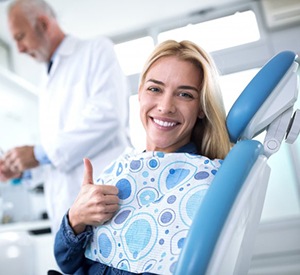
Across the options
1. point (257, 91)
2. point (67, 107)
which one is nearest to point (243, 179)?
point (257, 91)

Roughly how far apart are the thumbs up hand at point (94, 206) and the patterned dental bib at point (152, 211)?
3 centimetres

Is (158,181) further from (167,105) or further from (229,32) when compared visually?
(229,32)

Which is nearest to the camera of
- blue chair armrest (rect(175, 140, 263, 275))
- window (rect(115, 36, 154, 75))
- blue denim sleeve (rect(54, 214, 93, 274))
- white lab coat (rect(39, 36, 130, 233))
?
blue chair armrest (rect(175, 140, 263, 275))

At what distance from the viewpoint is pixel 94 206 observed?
0.80m

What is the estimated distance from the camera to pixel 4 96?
3357mm

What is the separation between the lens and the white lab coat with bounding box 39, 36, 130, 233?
1.41 m

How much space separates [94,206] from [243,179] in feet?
1.26

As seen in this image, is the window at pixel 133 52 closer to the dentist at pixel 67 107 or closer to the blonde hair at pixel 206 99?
the dentist at pixel 67 107

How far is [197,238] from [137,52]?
2.38 meters

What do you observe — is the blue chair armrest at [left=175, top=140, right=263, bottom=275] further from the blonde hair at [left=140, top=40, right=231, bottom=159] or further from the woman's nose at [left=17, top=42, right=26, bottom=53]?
the woman's nose at [left=17, top=42, right=26, bottom=53]

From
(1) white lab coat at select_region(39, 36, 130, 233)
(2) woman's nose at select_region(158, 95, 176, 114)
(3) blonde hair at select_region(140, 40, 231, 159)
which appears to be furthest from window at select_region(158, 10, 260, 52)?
(2) woman's nose at select_region(158, 95, 176, 114)

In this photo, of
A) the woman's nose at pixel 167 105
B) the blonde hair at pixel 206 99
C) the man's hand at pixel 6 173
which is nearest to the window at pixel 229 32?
the blonde hair at pixel 206 99

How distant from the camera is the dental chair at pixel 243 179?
1.70 feet

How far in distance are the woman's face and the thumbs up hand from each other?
228 millimetres
